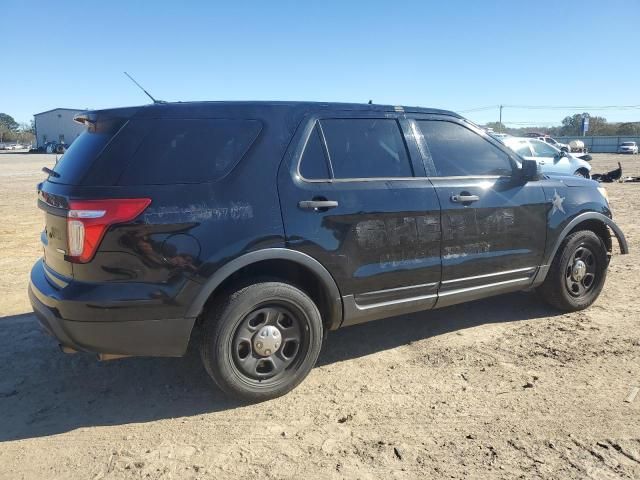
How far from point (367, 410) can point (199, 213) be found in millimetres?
1611


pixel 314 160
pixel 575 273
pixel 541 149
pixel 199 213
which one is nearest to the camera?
pixel 199 213

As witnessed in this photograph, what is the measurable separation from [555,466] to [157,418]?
7.54 ft

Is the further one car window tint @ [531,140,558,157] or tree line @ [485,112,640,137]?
tree line @ [485,112,640,137]

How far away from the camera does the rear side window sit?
10.0 ft

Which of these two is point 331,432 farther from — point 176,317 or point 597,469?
point 597,469

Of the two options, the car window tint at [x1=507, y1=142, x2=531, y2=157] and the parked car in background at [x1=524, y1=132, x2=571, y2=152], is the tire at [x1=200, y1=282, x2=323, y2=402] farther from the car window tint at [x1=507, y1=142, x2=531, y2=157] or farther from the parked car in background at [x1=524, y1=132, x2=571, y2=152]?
the parked car in background at [x1=524, y1=132, x2=571, y2=152]

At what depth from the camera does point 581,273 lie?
16.2ft

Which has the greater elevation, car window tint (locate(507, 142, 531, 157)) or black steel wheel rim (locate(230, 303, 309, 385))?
car window tint (locate(507, 142, 531, 157))

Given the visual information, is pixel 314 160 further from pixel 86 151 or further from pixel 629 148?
pixel 629 148

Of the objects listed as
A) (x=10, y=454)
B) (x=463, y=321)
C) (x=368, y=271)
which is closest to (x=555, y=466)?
(x=368, y=271)

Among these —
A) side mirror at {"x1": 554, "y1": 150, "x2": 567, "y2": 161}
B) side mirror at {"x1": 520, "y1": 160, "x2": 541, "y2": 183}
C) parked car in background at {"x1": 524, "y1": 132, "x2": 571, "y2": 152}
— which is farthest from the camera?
parked car in background at {"x1": 524, "y1": 132, "x2": 571, "y2": 152}

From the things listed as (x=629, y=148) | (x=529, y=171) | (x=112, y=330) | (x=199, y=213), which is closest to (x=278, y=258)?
(x=199, y=213)

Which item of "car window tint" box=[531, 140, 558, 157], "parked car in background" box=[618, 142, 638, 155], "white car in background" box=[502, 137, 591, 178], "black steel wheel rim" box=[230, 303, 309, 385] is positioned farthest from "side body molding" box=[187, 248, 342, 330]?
"parked car in background" box=[618, 142, 638, 155]

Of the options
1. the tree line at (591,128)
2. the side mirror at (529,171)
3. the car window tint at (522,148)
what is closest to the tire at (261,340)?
the side mirror at (529,171)
